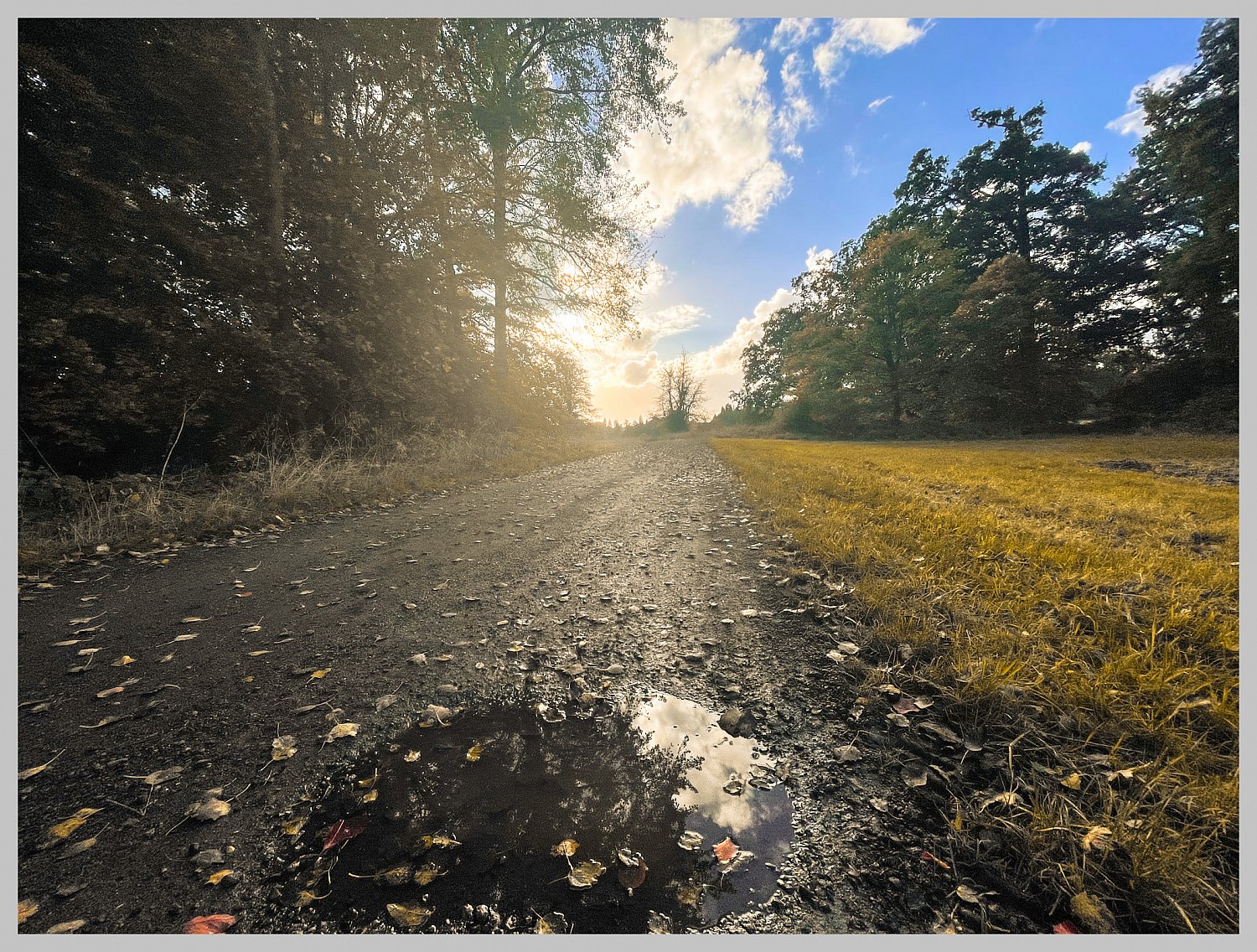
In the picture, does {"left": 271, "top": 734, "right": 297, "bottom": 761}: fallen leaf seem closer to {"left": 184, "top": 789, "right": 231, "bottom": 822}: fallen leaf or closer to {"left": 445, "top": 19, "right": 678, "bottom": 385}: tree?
{"left": 184, "top": 789, "right": 231, "bottom": 822}: fallen leaf

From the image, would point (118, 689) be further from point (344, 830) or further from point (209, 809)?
point (344, 830)

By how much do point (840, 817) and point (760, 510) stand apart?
4632 millimetres

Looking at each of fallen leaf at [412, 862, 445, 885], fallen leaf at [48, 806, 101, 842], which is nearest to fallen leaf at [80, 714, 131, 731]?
fallen leaf at [48, 806, 101, 842]

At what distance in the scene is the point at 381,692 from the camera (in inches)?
91.9

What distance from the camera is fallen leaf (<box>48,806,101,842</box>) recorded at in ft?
5.06

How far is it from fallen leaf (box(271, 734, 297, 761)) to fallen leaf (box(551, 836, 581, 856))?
51.6 inches

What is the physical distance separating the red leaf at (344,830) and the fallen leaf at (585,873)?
819mm

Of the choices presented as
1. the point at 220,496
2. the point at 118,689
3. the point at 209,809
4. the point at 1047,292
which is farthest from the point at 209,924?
the point at 1047,292

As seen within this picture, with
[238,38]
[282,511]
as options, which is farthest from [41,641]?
[238,38]

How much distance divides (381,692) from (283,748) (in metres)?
0.45

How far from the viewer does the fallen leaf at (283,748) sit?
190cm

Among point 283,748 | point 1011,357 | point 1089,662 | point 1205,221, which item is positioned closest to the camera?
point 283,748

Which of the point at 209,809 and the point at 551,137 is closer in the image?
the point at 209,809

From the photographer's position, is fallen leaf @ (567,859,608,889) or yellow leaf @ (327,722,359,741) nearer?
fallen leaf @ (567,859,608,889)
